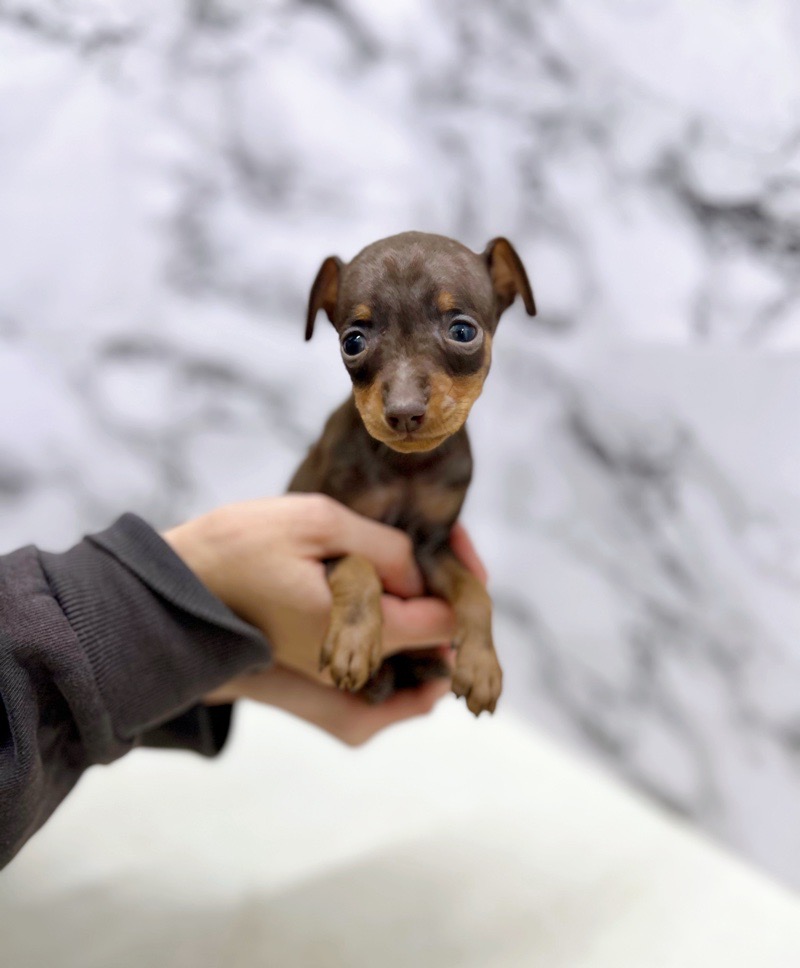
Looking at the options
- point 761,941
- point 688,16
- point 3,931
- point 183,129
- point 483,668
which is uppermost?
point 688,16

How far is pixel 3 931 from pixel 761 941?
185 cm

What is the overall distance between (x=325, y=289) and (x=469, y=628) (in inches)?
27.3

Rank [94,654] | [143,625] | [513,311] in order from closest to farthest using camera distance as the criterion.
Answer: [94,654], [143,625], [513,311]

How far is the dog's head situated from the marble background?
1389 millimetres

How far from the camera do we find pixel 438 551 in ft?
7.58

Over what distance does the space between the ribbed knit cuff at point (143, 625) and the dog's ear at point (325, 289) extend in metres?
0.63

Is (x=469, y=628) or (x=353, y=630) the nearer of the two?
(x=353, y=630)

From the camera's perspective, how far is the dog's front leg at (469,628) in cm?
182

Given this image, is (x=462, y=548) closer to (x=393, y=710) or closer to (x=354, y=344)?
(x=393, y=710)

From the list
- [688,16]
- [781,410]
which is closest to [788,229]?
[781,410]

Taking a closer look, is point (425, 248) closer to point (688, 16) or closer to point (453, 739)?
point (688, 16)

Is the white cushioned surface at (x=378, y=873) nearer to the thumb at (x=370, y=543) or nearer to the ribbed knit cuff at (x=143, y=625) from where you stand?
the ribbed knit cuff at (x=143, y=625)

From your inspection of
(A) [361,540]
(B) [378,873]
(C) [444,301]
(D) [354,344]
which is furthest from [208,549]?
(B) [378,873]

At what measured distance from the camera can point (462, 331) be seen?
1.63 m
